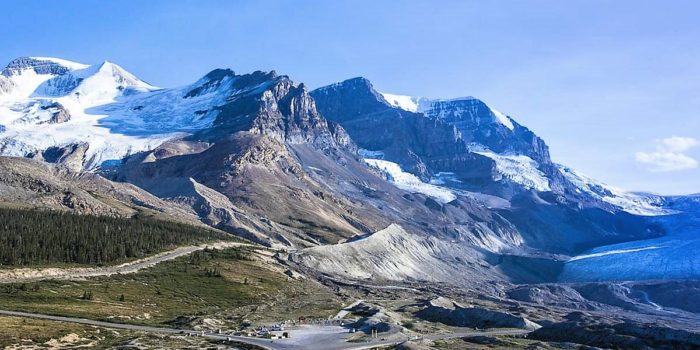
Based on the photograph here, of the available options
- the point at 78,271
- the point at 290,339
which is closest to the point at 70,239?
the point at 78,271

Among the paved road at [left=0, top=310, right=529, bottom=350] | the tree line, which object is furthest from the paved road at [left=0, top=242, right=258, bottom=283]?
the paved road at [left=0, top=310, right=529, bottom=350]

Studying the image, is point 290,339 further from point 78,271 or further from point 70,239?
point 70,239

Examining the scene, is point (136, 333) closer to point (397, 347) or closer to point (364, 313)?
point (397, 347)

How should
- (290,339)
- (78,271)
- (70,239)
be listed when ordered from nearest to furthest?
(290,339), (78,271), (70,239)

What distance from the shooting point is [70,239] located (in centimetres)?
15800

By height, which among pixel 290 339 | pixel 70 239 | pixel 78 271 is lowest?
pixel 290 339

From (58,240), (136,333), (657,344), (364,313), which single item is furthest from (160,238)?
(657,344)

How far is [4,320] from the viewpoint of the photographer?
88.9 m

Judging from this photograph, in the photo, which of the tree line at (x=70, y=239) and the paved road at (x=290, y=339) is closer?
the paved road at (x=290, y=339)

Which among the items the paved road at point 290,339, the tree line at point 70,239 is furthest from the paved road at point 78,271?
the paved road at point 290,339

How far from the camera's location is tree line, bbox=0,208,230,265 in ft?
471

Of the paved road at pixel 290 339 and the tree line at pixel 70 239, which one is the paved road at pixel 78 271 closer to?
the tree line at pixel 70 239

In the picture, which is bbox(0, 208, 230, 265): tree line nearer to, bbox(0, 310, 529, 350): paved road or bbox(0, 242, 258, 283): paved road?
bbox(0, 242, 258, 283): paved road

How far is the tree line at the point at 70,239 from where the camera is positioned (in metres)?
144
